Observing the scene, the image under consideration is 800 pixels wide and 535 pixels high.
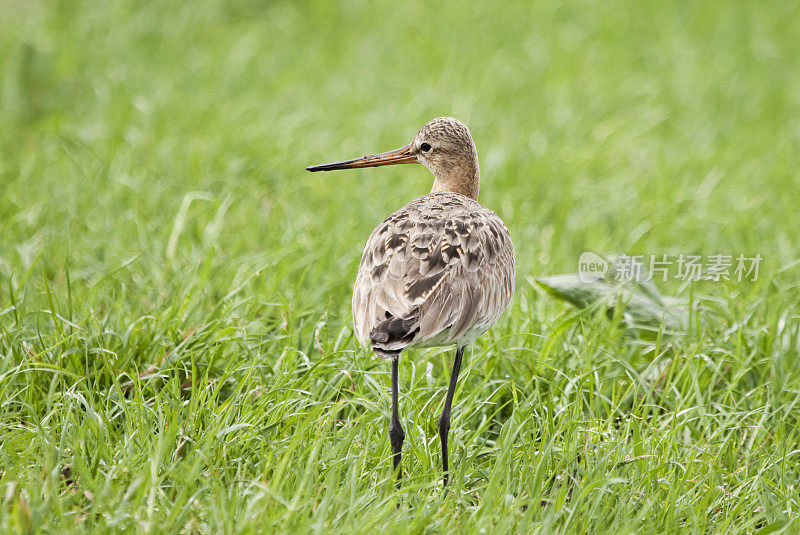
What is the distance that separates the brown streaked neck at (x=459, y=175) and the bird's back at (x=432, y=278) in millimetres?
321

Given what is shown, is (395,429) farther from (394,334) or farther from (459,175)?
(459,175)

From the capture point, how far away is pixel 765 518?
344 centimetres

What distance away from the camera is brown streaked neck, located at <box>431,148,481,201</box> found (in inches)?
149

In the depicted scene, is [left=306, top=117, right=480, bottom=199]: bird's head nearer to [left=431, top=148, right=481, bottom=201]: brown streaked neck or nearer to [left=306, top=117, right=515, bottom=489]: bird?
[left=431, top=148, right=481, bottom=201]: brown streaked neck

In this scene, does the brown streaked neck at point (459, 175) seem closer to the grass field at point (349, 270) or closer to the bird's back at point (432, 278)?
the bird's back at point (432, 278)

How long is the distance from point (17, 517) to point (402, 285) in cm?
146

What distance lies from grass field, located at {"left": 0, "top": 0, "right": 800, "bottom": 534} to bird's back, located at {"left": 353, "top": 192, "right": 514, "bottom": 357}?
0.50m

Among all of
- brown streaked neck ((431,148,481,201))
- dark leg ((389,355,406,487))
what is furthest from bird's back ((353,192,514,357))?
brown streaked neck ((431,148,481,201))

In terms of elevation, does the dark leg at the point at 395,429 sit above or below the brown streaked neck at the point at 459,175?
below

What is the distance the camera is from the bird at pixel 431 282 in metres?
3.07

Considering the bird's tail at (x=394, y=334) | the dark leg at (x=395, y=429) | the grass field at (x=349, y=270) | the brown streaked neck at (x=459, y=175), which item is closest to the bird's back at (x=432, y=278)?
the bird's tail at (x=394, y=334)

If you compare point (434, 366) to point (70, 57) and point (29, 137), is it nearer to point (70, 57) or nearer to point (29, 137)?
point (29, 137)

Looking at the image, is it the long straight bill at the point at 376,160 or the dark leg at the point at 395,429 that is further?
the long straight bill at the point at 376,160

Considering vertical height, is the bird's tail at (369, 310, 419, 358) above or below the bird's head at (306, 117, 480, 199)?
below
